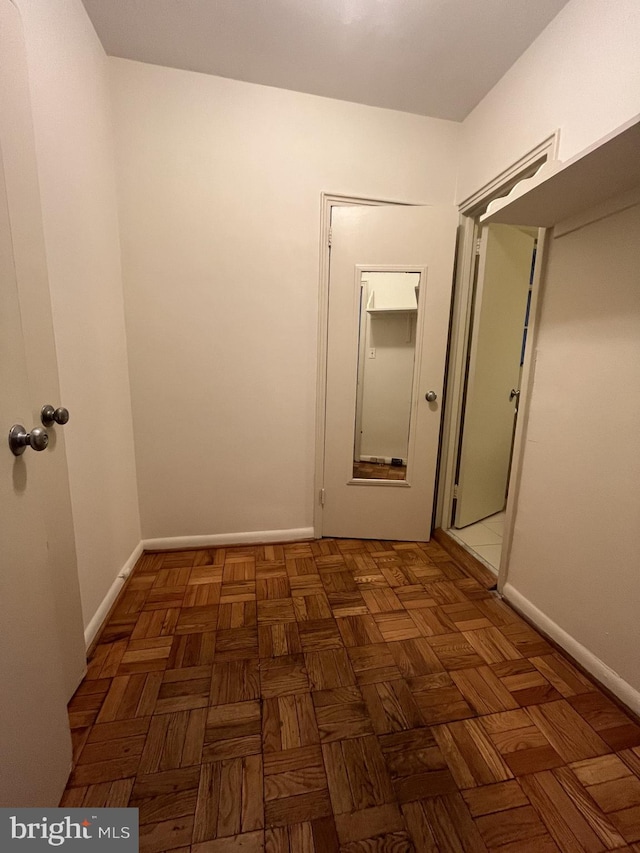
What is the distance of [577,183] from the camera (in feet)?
3.28

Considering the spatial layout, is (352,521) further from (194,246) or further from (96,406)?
(194,246)

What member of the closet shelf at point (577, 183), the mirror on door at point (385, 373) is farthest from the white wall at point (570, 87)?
the mirror on door at point (385, 373)

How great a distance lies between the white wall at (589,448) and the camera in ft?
3.59

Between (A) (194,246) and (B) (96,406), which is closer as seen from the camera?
(B) (96,406)

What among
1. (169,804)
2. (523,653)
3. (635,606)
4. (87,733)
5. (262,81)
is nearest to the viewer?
(169,804)

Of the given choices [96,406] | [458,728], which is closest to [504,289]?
[458,728]

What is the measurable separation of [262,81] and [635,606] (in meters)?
2.69

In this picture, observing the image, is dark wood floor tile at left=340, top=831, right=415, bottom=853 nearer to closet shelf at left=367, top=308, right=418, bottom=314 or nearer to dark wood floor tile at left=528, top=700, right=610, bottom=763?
dark wood floor tile at left=528, top=700, right=610, bottom=763

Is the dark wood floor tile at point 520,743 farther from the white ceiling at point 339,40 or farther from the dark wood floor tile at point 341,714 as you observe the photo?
the white ceiling at point 339,40

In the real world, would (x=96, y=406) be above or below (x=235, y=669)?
above

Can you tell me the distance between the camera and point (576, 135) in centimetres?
122

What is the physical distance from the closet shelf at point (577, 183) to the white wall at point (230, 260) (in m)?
0.88

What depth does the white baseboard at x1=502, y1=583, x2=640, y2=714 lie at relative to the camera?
3.57 feet

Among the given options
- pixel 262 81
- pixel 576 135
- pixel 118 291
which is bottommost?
pixel 118 291
